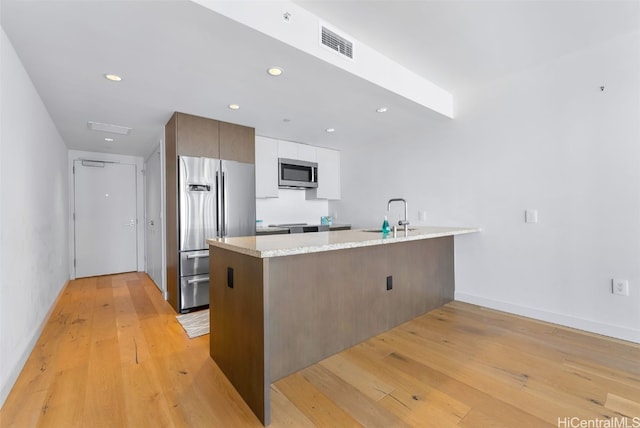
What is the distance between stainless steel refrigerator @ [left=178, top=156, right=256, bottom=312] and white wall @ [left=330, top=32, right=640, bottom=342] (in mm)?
2415

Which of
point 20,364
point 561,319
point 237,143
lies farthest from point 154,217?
point 561,319

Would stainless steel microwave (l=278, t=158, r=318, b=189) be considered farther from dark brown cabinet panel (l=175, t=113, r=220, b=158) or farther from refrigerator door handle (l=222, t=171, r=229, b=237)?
dark brown cabinet panel (l=175, t=113, r=220, b=158)

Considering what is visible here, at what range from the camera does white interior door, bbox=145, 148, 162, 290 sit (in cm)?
406

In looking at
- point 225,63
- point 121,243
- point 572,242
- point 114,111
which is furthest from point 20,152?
point 572,242

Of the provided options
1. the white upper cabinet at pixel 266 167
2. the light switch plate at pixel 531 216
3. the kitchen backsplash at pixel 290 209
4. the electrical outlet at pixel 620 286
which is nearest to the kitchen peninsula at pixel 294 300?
the light switch plate at pixel 531 216

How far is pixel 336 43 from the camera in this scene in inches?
81.1

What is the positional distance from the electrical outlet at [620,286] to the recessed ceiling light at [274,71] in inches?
125

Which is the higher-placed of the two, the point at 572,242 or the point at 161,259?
the point at 572,242

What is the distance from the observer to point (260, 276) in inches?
61.0

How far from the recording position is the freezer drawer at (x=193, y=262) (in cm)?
324

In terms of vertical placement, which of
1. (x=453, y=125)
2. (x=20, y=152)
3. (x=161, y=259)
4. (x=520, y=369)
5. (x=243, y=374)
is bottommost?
(x=520, y=369)

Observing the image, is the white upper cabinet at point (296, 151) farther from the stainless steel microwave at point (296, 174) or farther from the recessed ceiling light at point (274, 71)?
the recessed ceiling light at point (274, 71)

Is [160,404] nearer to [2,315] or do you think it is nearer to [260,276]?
[260,276]

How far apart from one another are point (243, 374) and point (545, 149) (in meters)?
3.15
